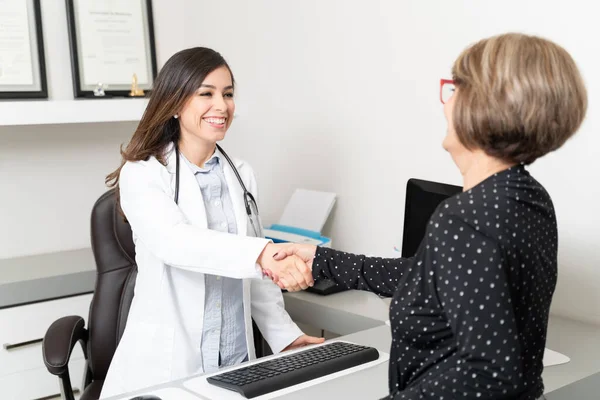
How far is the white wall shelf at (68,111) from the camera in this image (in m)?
2.80

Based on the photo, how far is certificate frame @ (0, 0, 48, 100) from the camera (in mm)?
3023

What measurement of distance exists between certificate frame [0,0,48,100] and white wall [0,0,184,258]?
8 cm

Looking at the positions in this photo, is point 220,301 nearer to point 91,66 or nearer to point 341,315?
point 341,315

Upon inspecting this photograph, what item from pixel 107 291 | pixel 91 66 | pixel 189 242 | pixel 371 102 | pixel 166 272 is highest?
pixel 91 66

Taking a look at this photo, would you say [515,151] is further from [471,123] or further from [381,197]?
[381,197]

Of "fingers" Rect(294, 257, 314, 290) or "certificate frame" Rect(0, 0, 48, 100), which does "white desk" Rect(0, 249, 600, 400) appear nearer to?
"fingers" Rect(294, 257, 314, 290)

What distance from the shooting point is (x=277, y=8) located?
2.99 metres

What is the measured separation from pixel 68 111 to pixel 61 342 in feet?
3.67

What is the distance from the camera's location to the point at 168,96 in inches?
80.0

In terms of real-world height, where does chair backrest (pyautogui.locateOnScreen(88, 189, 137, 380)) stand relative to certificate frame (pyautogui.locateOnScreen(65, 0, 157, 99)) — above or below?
below

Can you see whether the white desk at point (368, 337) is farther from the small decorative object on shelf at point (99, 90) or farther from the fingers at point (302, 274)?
the small decorative object on shelf at point (99, 90)

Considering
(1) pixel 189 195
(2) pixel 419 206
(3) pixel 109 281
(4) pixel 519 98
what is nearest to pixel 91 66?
(3) pixel 109 281

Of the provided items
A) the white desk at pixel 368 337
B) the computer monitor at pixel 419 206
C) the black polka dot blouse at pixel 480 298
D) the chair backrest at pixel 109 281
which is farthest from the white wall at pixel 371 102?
the black polka dot blouse at pixel 480 298

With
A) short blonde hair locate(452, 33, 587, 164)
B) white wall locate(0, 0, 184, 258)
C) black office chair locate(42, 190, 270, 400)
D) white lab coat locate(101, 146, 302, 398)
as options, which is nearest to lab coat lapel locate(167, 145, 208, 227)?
white lab coat locate(101, 146, 302, 398)
